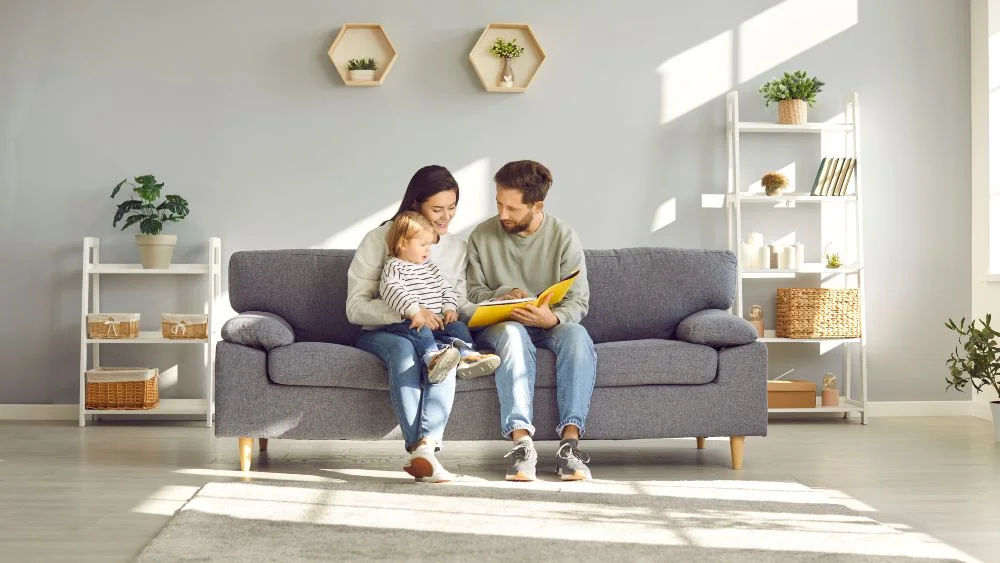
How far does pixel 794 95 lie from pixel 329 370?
2.71m

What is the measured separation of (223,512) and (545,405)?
1.11 m

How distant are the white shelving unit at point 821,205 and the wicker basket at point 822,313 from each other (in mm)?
37

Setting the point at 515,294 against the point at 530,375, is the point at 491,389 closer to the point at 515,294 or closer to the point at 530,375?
the point at 530,375

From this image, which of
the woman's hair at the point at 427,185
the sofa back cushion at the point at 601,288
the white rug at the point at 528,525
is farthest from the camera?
the sofa back cushion at the point at 601,288

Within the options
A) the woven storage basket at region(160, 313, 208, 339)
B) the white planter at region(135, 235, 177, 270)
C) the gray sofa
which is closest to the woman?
the gray sofa

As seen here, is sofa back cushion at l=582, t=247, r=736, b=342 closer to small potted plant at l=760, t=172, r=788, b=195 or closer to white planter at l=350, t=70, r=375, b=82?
small potted plant at l=760, t=172, r=788, b=195

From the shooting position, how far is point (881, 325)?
5.11m

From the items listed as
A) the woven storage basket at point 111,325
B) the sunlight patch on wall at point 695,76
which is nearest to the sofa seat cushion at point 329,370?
the woven storage basket at point 111,325

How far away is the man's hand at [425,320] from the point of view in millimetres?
3332

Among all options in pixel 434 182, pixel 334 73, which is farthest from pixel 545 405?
pixel 334 73

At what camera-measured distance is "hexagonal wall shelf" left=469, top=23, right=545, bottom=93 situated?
4953mm

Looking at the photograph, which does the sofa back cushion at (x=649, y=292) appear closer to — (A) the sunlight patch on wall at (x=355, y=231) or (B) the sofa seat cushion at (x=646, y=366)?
(B) the sofa seat cushion at (x=646, y=366)

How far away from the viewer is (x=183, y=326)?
4.70 metres

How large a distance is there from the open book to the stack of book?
190cm
